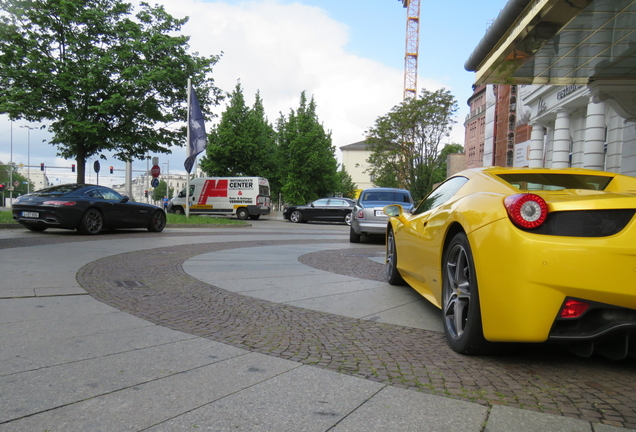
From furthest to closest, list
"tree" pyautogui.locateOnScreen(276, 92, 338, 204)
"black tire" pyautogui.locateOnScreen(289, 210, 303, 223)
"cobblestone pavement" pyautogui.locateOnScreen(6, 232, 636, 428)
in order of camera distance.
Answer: "tree" pyautogui.locateOnScreen(276, 92, 338, 204) < "black tire" pyautogui.locateOnScreen(289, 210, 303, 223) < "cobblestone pavement" pyautogui.locateOnScreen(6, 232, 636, 428)

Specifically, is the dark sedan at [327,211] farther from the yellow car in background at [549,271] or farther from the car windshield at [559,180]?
the yellow car in background at [549,271]

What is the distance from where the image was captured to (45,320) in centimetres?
412

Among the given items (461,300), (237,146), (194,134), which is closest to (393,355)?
(461,300)

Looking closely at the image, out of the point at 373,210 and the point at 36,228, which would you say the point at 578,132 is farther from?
the point at 36,228

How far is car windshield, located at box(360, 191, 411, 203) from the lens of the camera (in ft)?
43.7

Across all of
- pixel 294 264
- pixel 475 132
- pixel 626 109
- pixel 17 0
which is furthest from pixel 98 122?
pixel 475 132

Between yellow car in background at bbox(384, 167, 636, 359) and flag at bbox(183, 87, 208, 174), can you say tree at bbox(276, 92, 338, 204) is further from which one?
yellow car in background at bbox(384, 167, 636, 359)

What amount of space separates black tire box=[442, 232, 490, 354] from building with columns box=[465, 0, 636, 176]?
6.11m

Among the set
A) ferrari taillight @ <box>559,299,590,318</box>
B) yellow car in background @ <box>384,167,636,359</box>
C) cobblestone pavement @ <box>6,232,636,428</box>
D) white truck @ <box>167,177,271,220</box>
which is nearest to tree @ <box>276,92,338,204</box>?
white truck @ <box>167,177,271,220</box>

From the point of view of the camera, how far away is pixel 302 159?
4284 cm

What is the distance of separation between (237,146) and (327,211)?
42.7ft

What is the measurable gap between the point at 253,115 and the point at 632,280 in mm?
38821

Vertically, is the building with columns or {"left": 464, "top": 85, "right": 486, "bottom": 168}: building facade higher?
{"left": 464, "top": 85, "right": 486, "bottom": 168}: building facade

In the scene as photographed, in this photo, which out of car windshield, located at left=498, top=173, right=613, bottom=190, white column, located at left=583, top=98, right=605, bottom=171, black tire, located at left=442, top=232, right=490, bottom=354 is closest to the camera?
black tire, located at left=442, top=232, right=490, bottom=354
